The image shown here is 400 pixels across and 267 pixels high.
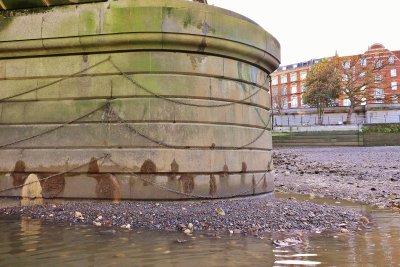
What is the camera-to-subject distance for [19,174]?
662cm

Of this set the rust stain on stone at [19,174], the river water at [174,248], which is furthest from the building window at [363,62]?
the river water at [174,248]

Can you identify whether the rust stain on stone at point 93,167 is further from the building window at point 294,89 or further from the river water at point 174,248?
the building window at point 294,89

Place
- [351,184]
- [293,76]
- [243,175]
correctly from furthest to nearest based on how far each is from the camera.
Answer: [293,76] → [351,184] → [243,175]

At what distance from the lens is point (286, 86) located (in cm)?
9225

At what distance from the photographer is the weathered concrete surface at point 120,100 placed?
21.1ft

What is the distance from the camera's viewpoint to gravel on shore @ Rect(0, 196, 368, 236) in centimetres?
501

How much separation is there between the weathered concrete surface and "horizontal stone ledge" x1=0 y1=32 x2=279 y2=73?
2 cm

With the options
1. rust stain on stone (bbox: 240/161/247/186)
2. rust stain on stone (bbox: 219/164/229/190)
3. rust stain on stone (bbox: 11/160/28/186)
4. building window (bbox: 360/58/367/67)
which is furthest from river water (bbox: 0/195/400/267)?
building window (bbox: 360/58/367/67)

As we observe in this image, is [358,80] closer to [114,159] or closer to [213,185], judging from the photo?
[213,185]

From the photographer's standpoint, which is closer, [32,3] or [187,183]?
[187,183]

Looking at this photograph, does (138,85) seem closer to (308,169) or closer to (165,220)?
(165,220)

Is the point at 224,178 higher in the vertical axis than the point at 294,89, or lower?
lower

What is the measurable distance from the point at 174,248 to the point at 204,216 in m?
1.43

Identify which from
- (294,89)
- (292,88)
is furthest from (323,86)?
(292,88)
